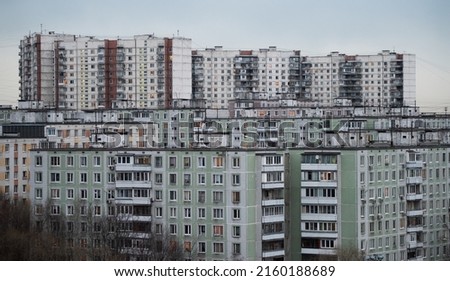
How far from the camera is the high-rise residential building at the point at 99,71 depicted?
14273 millimetres

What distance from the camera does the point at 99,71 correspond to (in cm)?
1448

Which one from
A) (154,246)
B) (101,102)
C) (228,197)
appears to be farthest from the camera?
(101,102)

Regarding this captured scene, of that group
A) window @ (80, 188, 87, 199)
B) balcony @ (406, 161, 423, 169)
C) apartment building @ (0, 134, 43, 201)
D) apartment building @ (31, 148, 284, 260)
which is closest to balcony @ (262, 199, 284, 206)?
apartment building @ (31, 148, 284, 260)

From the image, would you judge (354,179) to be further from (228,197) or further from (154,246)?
(154,246)

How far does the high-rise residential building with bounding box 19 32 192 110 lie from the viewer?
1427cm

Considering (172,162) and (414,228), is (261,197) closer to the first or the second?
(172,162)

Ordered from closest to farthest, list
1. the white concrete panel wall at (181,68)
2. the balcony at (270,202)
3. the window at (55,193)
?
the balcony at (270,202)
the window at (55,193)
the white concrete panel wall at (181,68)

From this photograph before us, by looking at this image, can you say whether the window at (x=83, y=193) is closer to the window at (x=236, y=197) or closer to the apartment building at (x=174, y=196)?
the apartment building at (x=174, y=196)

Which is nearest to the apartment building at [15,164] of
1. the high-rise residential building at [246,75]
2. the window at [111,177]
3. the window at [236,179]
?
the window at [111,177]

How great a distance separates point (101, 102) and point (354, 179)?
6.70 m

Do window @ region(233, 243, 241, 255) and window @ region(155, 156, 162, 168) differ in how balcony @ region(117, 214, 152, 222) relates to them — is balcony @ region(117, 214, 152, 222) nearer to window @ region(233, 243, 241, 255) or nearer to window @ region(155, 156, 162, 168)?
window @ region(155, 156, 162, 168)

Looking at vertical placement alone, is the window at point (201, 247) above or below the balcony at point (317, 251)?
above
